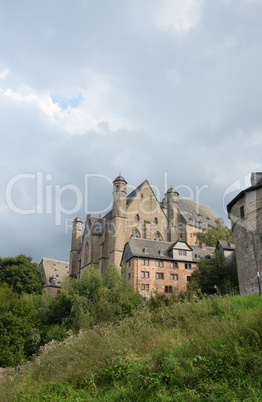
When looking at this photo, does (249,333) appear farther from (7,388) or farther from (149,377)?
(7,388)

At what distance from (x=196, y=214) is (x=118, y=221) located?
846 inches

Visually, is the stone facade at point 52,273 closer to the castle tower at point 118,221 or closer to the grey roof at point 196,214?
the castle tower at point 118,221

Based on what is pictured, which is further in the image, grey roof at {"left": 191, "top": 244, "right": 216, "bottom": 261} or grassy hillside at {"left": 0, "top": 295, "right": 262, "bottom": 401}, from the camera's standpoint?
grey roof at {"left": 191, "top": 244, "right": 216, "bottom": 261}

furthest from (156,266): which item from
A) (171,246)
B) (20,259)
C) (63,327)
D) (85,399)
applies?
(85,399)

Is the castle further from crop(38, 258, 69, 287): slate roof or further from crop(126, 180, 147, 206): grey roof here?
crop(38, 258, 69, 287): slate roof

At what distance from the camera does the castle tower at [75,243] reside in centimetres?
6595

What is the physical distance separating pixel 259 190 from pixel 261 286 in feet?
22.5

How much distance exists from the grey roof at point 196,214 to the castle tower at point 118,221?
1276 cm

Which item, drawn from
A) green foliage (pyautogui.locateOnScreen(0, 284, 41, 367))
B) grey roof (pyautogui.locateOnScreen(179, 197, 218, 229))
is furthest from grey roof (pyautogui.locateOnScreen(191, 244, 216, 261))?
green foliage (pyautogui.locateOnScreen(0, 284, 41, 367))

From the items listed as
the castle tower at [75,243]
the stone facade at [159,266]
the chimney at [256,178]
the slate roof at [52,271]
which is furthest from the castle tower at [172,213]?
the chimney at [256,178]

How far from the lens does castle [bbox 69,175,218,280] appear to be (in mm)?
50750

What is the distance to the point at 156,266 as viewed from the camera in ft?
134

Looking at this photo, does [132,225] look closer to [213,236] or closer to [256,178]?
[213,236]

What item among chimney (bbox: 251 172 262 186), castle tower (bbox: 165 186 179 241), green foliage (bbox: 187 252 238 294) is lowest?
green foliage (bbox: 187 252 238 294)
